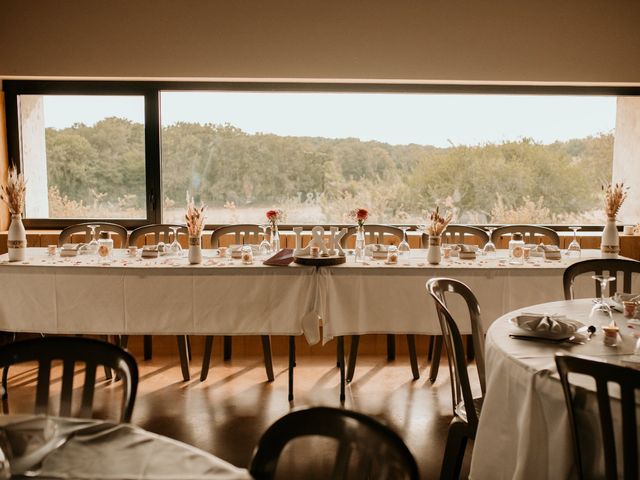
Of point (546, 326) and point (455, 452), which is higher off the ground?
point (546, 326)

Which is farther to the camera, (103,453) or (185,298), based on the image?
(185,298)

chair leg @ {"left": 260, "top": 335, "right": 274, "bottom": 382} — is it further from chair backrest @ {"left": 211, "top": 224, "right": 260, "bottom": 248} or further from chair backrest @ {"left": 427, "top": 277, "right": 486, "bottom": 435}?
chair backrest @ {"left": 427, "top": 277, "right": 486, "bottom": 435}

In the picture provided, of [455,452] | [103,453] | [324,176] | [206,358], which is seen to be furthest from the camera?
[324,176]

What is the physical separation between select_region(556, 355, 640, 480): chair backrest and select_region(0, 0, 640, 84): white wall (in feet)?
13.6

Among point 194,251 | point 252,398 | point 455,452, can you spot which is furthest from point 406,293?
point 455,452

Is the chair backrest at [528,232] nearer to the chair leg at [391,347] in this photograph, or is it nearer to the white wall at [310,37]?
the chair leg at [391,347]

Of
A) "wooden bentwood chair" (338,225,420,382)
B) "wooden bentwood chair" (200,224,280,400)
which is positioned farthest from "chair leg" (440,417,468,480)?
"wooden bentwood chair" (200,224,280,400)

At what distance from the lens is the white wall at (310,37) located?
533 cm

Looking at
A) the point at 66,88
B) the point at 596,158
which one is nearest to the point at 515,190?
the point at 596,158

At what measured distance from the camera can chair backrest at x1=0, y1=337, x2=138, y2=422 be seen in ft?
6.01

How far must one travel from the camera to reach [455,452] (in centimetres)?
248

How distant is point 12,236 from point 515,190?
416 cm

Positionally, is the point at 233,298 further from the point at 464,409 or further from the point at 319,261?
the point at 464,409

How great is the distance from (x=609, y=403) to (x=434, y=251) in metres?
2.48
